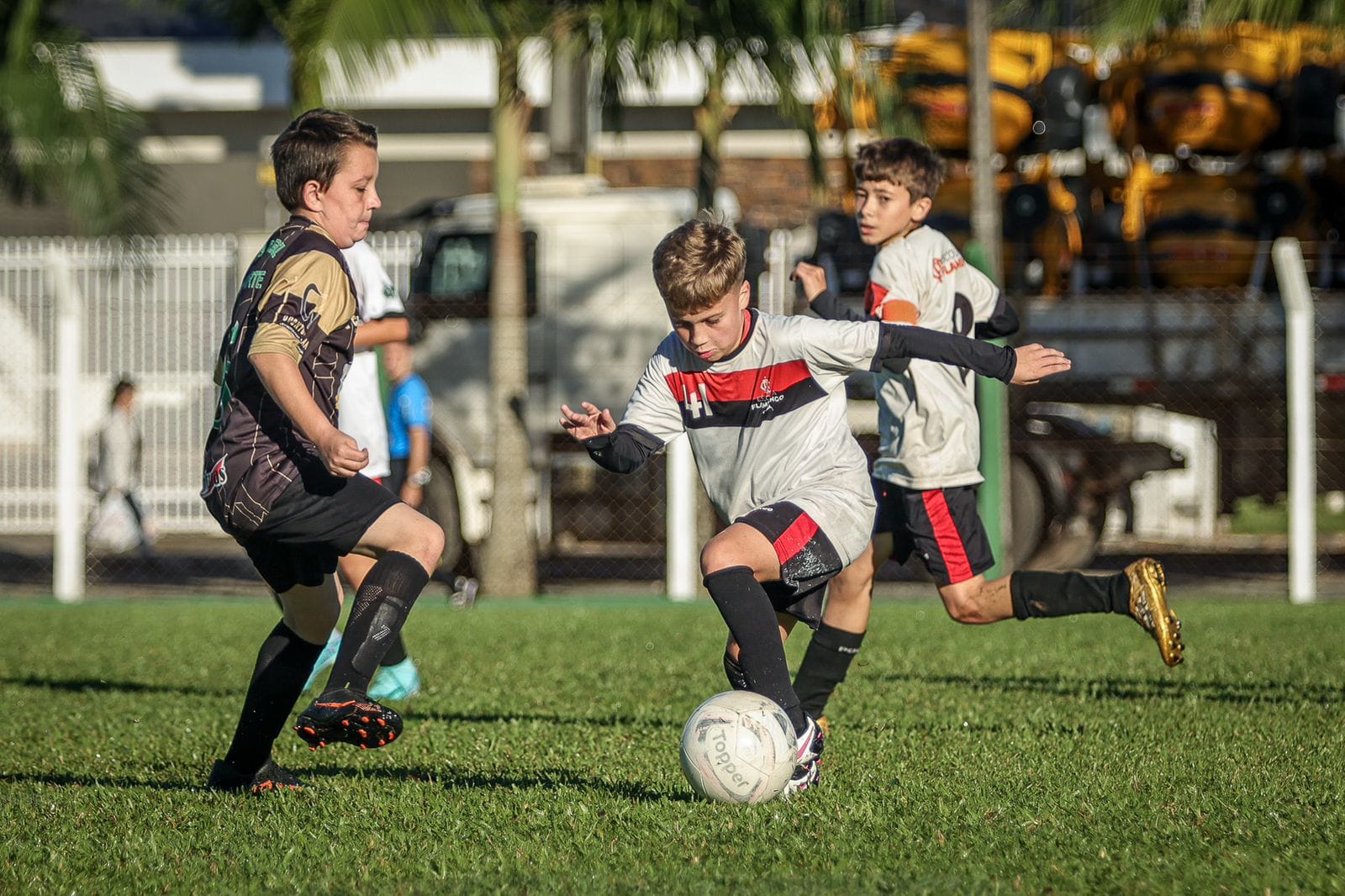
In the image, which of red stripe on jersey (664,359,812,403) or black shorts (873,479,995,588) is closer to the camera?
red stripe on jersey (664,359,812,403)

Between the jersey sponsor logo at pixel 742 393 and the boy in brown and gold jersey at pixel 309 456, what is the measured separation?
2.69 ft

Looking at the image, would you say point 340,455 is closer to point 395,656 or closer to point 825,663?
point 825,663

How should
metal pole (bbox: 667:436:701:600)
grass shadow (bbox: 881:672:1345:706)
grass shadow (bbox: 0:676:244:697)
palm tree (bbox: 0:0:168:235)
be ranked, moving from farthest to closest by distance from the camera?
palm tree (bbox: 0:0:168:235), metal pole (bbox: 667:436:701:600), grass shadow (bbox: 0:676:244:697), grass shadow (bbox: 881:672:1345:706)

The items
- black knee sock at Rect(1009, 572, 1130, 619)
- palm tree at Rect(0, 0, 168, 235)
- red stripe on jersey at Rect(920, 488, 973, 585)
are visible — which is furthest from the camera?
palm tree at Rect(0, 0, 168, 235)

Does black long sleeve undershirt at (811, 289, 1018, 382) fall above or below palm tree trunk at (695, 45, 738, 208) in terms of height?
below

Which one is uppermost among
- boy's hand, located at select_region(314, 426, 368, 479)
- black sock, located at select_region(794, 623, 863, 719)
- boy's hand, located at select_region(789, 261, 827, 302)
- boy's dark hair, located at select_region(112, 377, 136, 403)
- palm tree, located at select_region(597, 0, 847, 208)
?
palm tree, located at select_region(597, 0, 847, 208)

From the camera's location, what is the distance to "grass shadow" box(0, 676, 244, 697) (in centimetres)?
659

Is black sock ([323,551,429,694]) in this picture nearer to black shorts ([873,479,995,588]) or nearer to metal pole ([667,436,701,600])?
black shorts ([873,479,995,588])

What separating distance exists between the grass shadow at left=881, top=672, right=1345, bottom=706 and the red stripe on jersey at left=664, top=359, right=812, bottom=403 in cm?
223

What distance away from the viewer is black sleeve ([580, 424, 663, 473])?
429cm

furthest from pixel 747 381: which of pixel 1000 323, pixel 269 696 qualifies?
pixel 269 696

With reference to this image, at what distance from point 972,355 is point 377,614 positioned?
167 centimetres

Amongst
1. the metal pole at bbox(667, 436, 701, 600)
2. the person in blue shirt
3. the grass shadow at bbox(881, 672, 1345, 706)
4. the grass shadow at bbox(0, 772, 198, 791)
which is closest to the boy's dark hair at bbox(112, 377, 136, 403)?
the metal pole at bbox(667, 436, 701, 600)

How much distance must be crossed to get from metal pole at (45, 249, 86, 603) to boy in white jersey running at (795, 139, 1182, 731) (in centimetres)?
776
